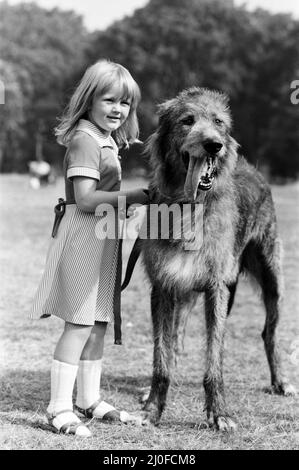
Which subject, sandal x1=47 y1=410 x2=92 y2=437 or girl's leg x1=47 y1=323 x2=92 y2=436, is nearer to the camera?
sandal x1=47 y1=410 x2=92 y2=437

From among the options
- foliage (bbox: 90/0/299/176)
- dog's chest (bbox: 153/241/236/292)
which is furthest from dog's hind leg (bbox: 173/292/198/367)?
foliage (bbox: 90/0/299/176)

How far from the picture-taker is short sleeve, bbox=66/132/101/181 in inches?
149

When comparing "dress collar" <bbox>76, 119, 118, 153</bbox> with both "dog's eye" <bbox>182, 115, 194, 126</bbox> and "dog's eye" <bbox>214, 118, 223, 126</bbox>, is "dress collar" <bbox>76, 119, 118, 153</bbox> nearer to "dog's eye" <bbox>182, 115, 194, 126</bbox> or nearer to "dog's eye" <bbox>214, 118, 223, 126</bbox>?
"dog's eye" <bbox>182, 115, 194, 126</bbox>

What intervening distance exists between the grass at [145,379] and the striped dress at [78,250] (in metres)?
0.70

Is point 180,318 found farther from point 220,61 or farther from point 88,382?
point 220,61

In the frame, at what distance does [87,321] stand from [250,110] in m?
45.7

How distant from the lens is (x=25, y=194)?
87.6 ft

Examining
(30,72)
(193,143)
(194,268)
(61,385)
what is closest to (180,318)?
(194,268)

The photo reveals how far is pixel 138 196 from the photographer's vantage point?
12.8 ft

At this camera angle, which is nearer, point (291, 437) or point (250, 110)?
point (291, 437)

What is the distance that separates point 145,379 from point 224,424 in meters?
1.30

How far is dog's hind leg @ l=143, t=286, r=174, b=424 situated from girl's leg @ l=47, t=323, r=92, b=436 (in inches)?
22.5
